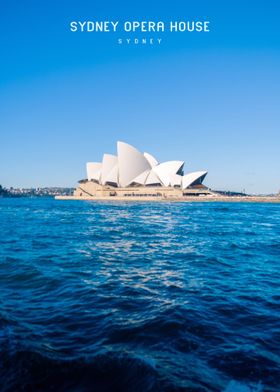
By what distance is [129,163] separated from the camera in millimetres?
74625

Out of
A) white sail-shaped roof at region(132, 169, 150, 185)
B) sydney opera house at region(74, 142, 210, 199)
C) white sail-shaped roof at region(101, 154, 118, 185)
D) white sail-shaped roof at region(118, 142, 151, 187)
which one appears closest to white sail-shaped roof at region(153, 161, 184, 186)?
sydney opera house at region(74, 142, 210, 199)

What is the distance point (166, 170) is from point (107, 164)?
54.2 ft

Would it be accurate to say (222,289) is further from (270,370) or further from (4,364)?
(4,364)

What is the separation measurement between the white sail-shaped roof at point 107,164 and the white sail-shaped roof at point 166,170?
11496 millimetres

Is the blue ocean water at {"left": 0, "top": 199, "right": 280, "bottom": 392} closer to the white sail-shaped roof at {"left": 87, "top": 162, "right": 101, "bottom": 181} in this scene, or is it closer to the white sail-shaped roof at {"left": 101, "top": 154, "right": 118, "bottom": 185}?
the white sail-shaped roof at {"left": 101, "top": 154, "right": 118, "bottom": 185}

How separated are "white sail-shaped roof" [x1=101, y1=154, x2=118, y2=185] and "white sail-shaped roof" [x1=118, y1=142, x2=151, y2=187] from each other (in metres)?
4.56

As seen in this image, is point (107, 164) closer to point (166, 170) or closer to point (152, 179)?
point (152, 179)

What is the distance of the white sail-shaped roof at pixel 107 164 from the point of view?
79188 millimetres

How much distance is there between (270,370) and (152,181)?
77.4 m

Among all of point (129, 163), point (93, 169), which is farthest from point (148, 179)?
point (93, 169)

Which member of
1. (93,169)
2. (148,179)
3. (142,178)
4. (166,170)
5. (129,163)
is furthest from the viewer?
(93,169)

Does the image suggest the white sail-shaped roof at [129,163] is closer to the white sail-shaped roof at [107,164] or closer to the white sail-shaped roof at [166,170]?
the white sail-shaped roof at [166,170]

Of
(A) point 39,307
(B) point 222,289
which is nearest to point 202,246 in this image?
(B) point 222,289

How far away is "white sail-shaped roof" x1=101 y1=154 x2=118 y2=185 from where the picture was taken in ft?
260
